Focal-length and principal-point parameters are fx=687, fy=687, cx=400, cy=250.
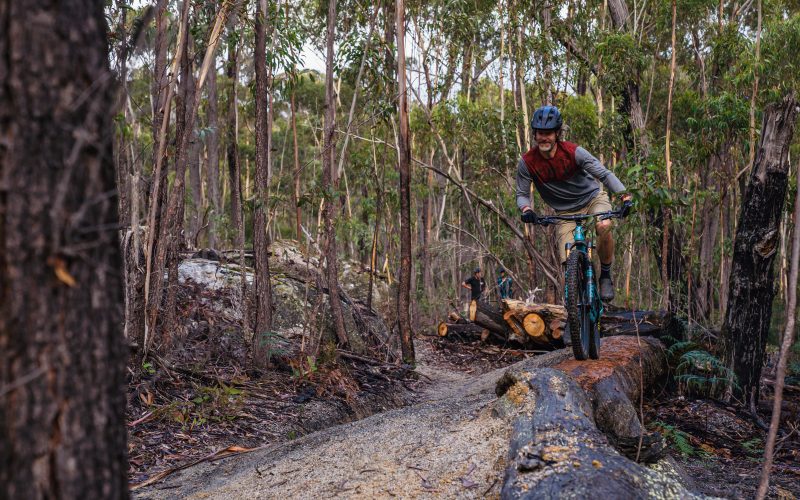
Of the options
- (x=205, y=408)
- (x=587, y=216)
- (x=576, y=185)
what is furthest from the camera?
(x=576, y=185)

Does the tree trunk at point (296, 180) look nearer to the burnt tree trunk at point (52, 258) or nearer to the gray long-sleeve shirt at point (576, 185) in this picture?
the gray long-sleeve shirt at point (576, 185)

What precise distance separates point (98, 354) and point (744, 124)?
1373 cm

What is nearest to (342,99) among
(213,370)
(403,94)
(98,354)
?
(403,94)

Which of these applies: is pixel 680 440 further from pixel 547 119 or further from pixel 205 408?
pixel 205 408

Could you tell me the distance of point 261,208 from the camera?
7.00 meters

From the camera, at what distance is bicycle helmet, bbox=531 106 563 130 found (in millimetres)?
5688

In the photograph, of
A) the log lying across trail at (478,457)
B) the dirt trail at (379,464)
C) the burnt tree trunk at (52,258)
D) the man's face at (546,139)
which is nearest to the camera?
the burnt tree trunk at (52,258)

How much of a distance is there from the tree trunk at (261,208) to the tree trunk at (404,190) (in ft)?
6.51

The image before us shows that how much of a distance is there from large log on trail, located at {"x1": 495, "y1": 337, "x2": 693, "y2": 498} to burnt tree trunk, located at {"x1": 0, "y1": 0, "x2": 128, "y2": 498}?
1.67 m

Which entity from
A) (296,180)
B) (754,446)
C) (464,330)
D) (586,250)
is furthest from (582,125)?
(754,446)

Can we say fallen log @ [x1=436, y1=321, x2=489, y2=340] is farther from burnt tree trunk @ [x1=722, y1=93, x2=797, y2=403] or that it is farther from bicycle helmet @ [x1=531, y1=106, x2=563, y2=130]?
bicycle helmet @ [x1=531, y1=106, x2=563, y2=130]

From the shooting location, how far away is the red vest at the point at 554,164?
19.4 ft

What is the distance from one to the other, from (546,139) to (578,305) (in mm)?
1413

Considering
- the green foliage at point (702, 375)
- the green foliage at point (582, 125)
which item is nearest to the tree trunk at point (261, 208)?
the green foliage at point (702, 375)
